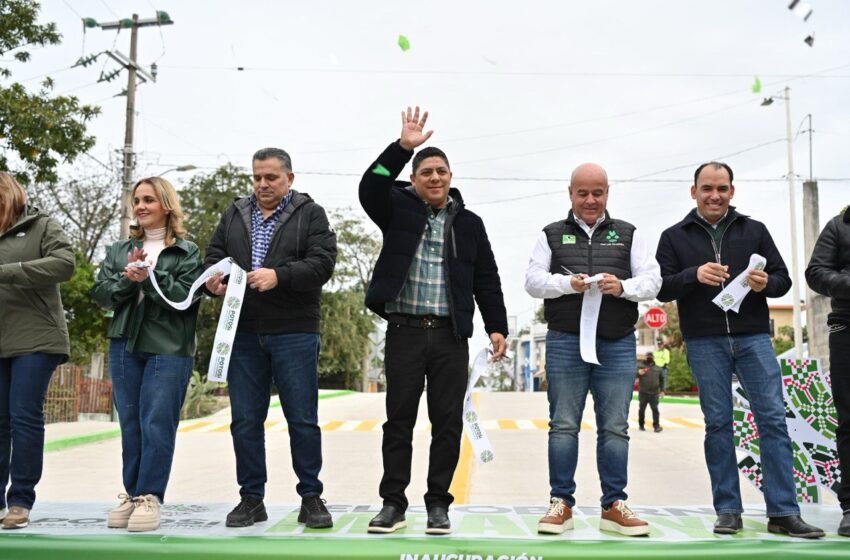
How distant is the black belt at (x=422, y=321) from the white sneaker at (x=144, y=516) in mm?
1511

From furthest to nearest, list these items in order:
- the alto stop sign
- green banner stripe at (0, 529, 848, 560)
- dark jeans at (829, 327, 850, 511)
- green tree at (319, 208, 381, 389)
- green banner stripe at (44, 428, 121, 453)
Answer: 1. green tree at (319, 208, 381, 389)
2. the alto stop sign
3. green banner stripe at (44, 428, 121, 453)
4. dark jeans at (829, 327, 850, 511)
5. green banner stripe at (0, 529, 848, 560)

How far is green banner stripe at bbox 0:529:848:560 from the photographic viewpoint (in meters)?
3.69

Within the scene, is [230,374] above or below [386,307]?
below

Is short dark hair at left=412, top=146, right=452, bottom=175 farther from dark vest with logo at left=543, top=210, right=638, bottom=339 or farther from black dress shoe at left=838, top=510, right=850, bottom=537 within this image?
black dress shoe at left=838, top=510, right=850, bottom=537

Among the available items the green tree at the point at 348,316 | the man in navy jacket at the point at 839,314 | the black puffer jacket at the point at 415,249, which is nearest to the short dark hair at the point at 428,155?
the black puffer jacket at the point at 415,249

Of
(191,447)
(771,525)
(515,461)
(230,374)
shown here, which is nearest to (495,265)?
(230,374)

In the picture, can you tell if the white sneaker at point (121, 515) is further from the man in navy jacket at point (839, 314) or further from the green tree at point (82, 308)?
the green tree at point (82, 308)

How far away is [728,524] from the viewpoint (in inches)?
164

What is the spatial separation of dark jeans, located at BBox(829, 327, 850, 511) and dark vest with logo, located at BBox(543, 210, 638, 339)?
109 cm

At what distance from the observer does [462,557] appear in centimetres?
371

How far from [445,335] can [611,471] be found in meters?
1.09

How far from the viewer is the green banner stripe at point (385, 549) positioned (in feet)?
12.1

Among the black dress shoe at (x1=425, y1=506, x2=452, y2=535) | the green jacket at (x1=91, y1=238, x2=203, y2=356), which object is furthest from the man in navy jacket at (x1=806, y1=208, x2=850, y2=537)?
the green jacket at (x1=91, y1=238, x2=203, y2=356)

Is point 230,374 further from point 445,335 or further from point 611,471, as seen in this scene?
point 611,471
